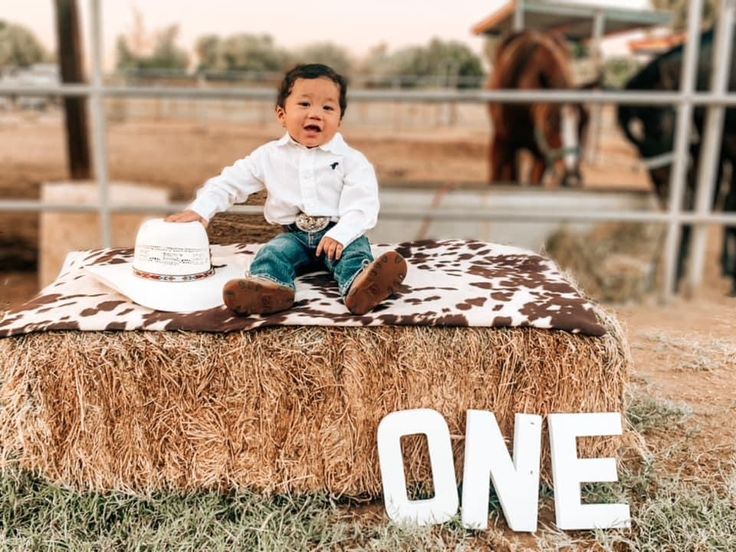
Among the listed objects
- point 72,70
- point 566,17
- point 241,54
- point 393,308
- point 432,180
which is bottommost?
point 432,180

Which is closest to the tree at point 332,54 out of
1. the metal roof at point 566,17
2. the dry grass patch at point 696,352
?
the metal roof at point 566,17

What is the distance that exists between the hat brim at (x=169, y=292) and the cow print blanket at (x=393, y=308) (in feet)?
0.06

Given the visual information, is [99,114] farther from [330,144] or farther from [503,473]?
[503,473]

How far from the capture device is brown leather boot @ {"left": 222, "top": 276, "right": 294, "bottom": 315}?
120 centimetres

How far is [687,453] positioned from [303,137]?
1.01 metres

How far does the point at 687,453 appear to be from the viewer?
144 cm

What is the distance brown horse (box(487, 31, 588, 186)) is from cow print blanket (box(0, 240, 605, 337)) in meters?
2.50

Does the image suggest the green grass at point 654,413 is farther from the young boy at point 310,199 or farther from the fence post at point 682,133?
the fence post at point 682,133

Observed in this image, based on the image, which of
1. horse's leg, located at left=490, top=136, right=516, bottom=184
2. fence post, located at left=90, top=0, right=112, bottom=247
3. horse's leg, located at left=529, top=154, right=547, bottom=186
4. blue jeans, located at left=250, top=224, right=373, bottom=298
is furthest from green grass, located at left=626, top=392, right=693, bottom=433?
horse's leg, located at left=490, top=136, right=516, bottom=184

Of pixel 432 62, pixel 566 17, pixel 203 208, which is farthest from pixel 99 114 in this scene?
pixel 432 62

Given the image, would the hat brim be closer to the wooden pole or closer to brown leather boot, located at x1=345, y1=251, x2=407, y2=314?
brown leather boot, located at x1=345, y1=251, x2=407, y2=314

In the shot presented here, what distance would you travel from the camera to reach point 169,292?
1296 millimetres

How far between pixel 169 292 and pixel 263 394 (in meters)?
0.26

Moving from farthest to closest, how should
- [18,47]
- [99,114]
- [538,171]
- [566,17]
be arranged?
[18,47]
[566,17]
[538,171]
[99,114]
